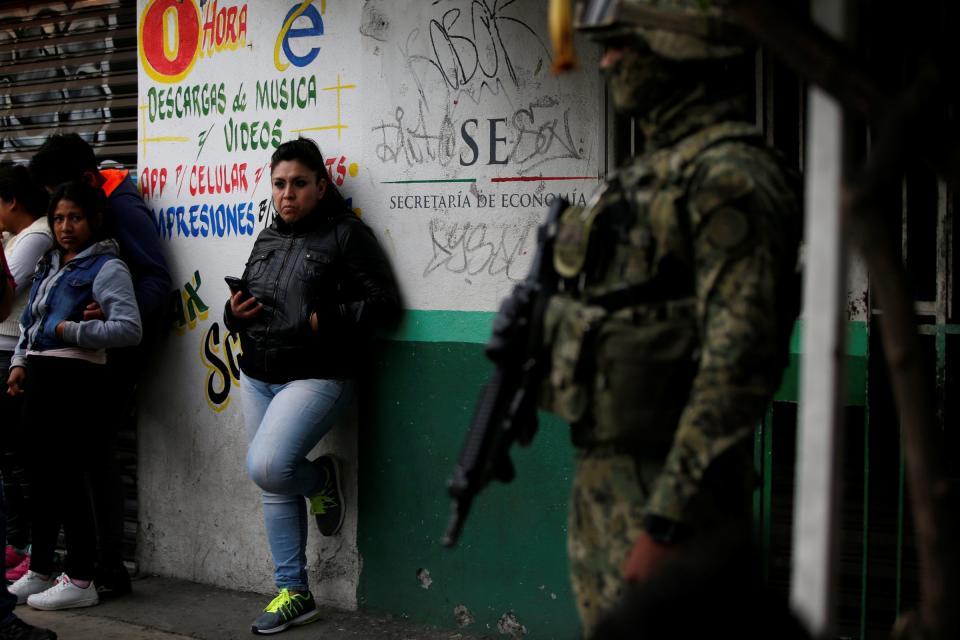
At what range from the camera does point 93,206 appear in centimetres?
513

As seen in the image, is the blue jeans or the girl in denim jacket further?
the girl in denim jacket

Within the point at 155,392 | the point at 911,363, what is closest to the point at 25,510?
the point at 155,392

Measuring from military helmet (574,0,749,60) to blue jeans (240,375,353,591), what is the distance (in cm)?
257

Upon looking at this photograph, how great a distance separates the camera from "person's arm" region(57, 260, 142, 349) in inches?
192

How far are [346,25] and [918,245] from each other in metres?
2.52

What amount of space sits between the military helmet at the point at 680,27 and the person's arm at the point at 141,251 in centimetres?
343

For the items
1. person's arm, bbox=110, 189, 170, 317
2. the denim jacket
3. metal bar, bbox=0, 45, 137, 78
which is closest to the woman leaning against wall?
the denim jacket

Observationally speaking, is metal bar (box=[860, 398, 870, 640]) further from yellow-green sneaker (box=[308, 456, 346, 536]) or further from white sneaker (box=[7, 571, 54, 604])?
white sneaker (box=[7, 571, 54, 604])

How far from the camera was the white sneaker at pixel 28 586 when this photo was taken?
522 cm

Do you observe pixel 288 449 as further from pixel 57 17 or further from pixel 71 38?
pixel 57 17

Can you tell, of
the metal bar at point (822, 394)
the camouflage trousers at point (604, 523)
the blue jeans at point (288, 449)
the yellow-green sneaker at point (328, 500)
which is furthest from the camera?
the yellow-green sneaker at point (328, 500)

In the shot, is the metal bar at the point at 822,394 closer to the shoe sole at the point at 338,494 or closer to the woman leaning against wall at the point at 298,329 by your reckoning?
the woman leaning against wall at the point at 298,329

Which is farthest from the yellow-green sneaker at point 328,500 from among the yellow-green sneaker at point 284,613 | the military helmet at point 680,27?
the military helmet at point 680,27

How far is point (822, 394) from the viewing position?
1.76 m
